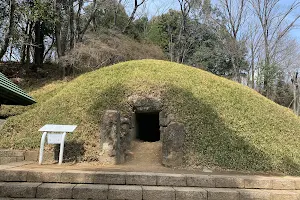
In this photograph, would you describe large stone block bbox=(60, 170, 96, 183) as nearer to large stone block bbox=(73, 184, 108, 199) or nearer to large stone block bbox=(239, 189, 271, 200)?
large stone block bbox=(73, 184, 108, 199)

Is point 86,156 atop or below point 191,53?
below

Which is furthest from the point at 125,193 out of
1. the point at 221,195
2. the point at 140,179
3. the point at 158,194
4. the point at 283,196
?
the point at 283,196

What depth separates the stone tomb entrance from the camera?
18.5 feet

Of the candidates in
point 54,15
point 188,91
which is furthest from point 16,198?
point 54,15

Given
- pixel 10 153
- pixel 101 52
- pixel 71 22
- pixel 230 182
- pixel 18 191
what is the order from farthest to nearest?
1. pixel 71 22
2. pixel 101 52
3. pixel 10 153
4. pixel 230 182
5. pixel 18 191

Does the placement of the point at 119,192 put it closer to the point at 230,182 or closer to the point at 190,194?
the point at 190,194

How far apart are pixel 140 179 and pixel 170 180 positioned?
51cm

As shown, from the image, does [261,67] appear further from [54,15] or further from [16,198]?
[16,198]

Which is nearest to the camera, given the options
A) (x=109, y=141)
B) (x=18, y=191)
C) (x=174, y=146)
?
(x=18, y=191)

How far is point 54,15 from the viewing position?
1259cm

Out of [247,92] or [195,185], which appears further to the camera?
[247,92]

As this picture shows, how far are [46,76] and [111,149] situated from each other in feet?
34.8

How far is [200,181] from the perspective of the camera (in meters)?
4.34

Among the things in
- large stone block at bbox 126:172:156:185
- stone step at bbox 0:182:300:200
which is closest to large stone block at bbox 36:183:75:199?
stone step at bbox 0:182:300:200
